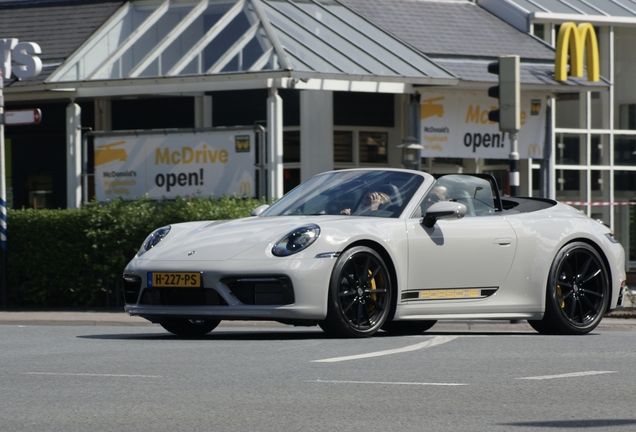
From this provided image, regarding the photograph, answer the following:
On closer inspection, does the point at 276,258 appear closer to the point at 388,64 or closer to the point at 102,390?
the point at 102,390

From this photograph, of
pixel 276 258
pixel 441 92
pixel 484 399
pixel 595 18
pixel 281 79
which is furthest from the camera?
pixel 595 18

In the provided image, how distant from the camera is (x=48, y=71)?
21859mm

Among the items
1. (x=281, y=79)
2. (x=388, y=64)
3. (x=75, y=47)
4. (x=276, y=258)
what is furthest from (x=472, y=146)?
(x=276, y=258)

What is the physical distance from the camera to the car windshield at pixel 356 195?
10766 millimetres

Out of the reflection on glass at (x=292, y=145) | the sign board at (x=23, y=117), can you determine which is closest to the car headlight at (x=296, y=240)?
the sign board at (x=23, y=117)

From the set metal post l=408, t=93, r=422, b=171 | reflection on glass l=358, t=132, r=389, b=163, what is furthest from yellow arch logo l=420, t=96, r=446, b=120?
reflection on glass l=358, t=132, r=389, b=163

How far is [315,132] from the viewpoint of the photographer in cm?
2448

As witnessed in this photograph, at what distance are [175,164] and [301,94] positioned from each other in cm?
486

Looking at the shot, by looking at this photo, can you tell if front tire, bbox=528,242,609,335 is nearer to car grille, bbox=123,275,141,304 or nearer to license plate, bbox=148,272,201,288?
license plate, bbox=148,272,201,288

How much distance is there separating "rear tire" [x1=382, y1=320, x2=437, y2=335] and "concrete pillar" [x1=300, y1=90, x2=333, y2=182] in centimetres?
1254

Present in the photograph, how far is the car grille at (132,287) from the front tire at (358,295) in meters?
1.54

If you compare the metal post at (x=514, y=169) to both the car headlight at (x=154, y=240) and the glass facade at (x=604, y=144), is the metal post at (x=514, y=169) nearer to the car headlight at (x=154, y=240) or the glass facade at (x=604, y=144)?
the car headlight at (x=154, y=240)

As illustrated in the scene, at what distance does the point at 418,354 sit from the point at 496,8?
60.0ft

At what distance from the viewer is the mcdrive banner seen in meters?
23.1
